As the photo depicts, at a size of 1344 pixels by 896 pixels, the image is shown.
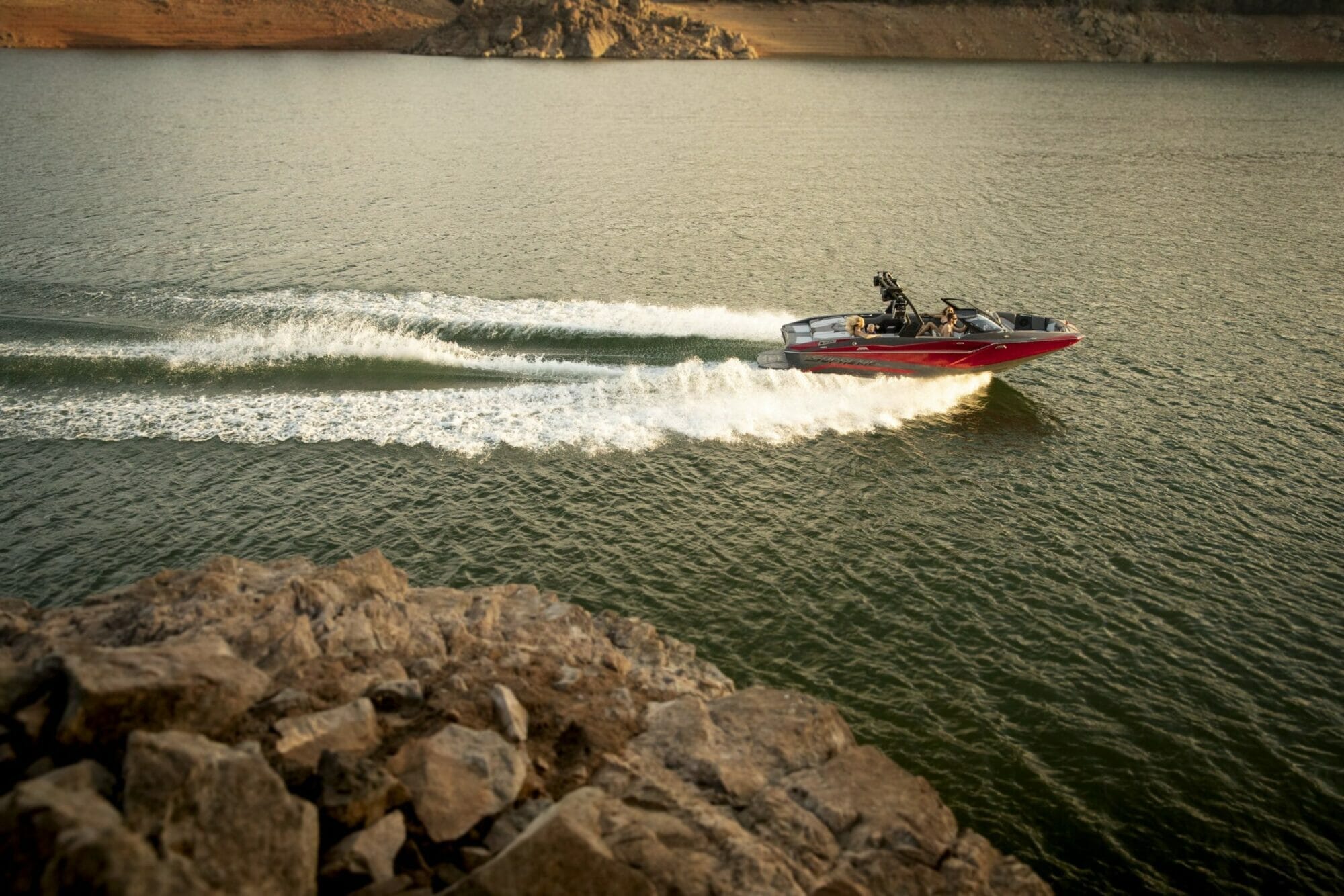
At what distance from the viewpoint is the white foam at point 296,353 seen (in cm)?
3741

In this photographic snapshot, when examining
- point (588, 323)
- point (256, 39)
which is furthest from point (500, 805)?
point (256, 39)

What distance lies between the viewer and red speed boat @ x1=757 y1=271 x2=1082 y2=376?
1471 inches

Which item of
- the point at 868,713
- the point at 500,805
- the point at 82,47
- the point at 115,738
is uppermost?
the point at 82,47

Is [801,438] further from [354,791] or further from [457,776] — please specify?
[354,791]

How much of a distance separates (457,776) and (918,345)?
26898 millimetres

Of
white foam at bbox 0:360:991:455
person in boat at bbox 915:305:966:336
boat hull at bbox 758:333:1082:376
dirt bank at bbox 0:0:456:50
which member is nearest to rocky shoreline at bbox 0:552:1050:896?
white foam at bbox 0:360:991:455

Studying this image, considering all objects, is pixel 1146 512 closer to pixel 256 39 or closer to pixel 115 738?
pixel 115 738

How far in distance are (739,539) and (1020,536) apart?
8.36 m

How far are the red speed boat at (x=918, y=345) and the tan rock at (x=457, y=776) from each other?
23543mm

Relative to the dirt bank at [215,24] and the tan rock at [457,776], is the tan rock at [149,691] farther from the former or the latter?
the dirt bank at [215,24]

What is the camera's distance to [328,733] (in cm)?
1594

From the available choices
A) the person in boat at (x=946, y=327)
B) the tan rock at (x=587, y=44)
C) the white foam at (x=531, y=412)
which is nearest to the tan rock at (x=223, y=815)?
the white foam at (x=531, y=412)

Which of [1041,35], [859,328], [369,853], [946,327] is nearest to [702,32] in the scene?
[1041,35]

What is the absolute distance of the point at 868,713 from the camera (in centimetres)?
2198
